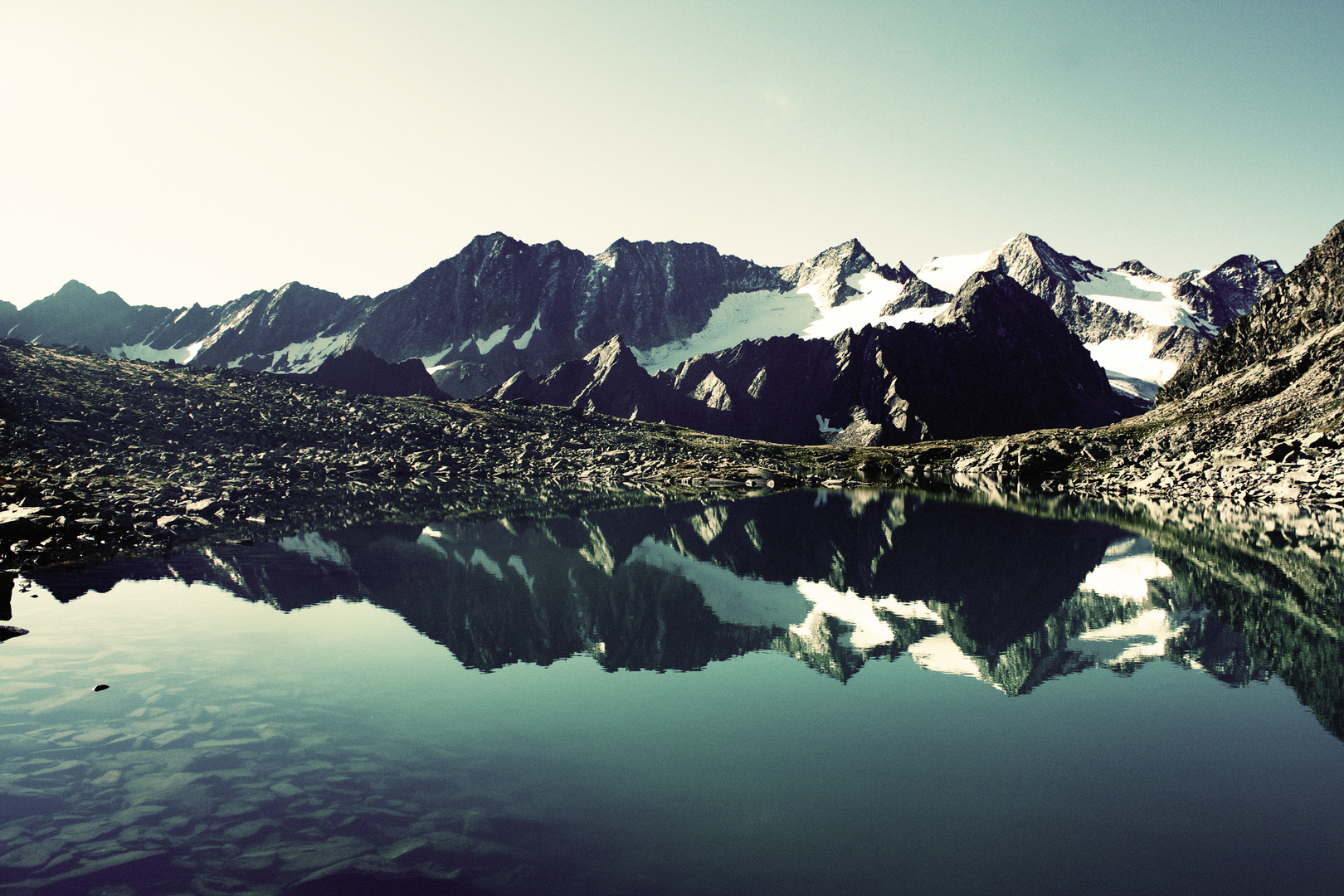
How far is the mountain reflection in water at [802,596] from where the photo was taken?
1948cm

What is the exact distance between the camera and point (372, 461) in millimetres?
90312

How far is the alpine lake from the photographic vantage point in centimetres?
945

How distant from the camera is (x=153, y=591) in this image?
88.4ft

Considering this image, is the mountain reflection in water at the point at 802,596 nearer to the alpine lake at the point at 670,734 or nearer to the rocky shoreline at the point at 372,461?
the alpine lake at the point at 670,734

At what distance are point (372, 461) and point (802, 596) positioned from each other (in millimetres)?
76229

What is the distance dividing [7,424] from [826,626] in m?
74.9

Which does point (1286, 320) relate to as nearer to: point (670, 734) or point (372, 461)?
point (670, 734)

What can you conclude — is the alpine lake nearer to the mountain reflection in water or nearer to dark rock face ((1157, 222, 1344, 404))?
the mountain reflection in water

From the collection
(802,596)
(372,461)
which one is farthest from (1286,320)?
(372,461)

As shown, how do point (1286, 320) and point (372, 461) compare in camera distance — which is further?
point (1286, 320)

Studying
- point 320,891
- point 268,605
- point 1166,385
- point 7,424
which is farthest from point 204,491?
point 1166,385

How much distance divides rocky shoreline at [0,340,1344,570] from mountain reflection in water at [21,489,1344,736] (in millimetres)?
10912

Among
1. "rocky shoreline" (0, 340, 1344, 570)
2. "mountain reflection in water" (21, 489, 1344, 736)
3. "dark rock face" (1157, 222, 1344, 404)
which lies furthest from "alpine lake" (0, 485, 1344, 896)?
"dark rock face" (1157, 222, 1344, 404)

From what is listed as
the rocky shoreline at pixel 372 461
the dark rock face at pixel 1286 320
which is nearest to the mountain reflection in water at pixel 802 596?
the rocky shoreline at pixel 372 461
